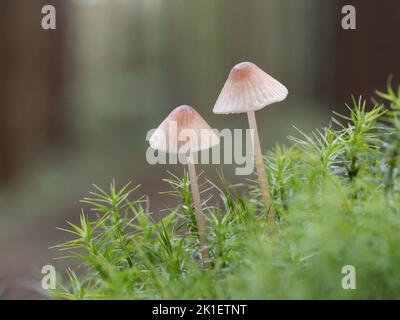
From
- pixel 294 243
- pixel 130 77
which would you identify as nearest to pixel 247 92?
pixel 294 243

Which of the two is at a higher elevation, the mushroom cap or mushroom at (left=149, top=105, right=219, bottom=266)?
the mushroom cap

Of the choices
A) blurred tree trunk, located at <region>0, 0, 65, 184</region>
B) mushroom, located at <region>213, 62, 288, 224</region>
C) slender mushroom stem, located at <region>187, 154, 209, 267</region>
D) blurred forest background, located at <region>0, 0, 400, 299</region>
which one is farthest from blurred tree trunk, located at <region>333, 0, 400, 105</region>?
slender mushroom stem, located at <region>187, 154, 209, 267</region>

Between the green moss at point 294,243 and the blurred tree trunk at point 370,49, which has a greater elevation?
the blurred tree trunk at point 370,49

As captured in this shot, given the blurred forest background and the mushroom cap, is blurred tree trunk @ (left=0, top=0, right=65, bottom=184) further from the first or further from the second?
the mushroom cap

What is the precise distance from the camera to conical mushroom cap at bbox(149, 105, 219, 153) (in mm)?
736

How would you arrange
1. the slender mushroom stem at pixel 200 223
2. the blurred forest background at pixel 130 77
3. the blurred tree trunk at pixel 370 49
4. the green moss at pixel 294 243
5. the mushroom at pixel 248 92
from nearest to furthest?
the green moss at pixel 294 243, the slender mushroom stem at pixel 200 223, the mushroom at pixel 248 92, the blurred tree trunk at pixel 370 49, the blurred forest background at pixel 130 77

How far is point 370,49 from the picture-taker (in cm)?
272

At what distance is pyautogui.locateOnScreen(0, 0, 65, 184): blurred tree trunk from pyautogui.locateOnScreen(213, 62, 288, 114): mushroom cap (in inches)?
95.2

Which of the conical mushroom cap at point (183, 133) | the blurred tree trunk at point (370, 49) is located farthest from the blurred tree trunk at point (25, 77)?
the conical mushroom cap at point (183, 133)

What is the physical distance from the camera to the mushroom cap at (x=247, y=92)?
75 cm

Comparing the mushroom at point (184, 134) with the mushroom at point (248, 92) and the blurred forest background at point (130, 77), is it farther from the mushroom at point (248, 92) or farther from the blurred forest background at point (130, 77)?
the blurred forest background at point (130, 77)

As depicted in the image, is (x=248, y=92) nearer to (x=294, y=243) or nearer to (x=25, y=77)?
(x=294, y=243)

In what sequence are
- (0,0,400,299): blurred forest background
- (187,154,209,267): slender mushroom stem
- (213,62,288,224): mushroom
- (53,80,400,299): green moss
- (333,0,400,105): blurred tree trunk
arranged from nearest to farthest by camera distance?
1. (53,80,400,299): green moss
2. (187,154,209,267): slender mushroom stem
3. (213,62,288,224): mushroom
4. (333,0,400,105): blurred tree trunk
5. (0,0,400,299): blurred forest background

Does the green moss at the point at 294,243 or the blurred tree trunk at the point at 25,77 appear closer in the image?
the green moss at the point at 294,243
